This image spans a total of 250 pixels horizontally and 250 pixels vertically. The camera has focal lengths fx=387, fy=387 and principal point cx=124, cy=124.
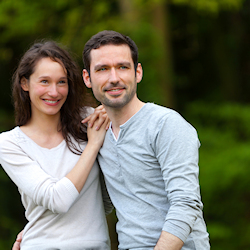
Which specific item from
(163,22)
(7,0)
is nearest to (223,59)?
(163,22)

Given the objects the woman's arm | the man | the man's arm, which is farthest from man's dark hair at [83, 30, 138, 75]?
the man's arm

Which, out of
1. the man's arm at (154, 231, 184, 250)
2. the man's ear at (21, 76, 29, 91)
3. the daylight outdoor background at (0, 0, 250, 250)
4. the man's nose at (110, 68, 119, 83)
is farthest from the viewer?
the daylight outdoor background at (0, 0, 250, 250)

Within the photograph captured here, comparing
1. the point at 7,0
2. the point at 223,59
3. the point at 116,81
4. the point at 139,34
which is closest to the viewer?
the point at 116,81

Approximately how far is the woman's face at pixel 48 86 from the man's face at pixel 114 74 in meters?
0.27

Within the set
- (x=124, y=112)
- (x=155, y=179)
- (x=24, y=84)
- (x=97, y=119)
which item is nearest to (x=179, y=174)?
(x=155, y=179)

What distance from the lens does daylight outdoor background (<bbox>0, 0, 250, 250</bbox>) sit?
3.83m

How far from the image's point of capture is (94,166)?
2.06m

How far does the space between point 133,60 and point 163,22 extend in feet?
7.31

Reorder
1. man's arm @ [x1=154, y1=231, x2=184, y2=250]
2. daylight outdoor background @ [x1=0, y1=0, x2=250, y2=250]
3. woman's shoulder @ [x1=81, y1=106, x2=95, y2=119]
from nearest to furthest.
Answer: man's arm @ [x1=154, y1=231, x2=184, y2=250] → woman's shoulder @ [x1=81, y1=106, x2=95, y2=119] → daylight outdoor background @ [x1=0, y1=0, x2=250, y2=250]

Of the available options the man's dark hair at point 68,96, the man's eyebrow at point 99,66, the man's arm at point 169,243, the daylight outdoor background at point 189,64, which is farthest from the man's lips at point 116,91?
the daylight outdoor background at point 189,64

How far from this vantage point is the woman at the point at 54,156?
1907 millimetres

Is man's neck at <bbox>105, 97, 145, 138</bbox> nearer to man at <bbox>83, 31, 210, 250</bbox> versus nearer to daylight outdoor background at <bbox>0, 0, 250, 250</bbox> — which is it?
man at <bbox>83, 31, 210, 250</bbox>

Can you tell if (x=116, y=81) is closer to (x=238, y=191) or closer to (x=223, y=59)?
(x=238, y=191)

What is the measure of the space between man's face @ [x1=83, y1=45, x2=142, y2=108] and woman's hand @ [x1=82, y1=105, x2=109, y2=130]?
220 mm
